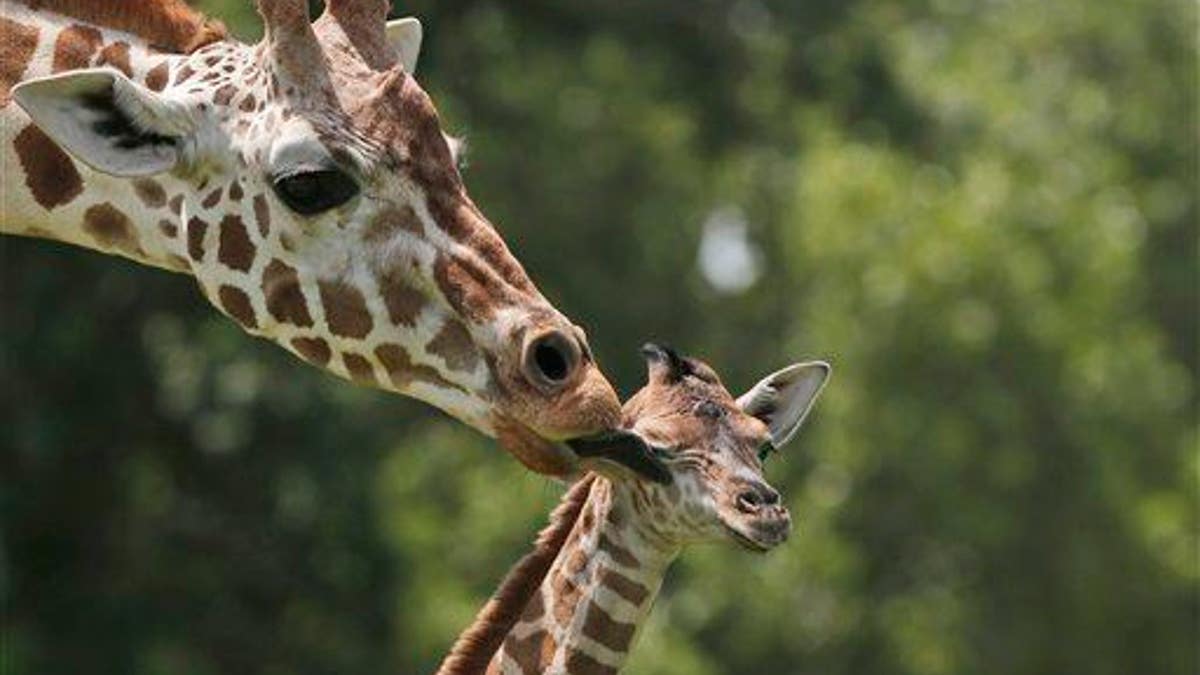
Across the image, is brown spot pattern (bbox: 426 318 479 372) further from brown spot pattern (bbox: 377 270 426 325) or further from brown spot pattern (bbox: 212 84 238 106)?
brown spot pattern (bbox: 212 84 238 106)

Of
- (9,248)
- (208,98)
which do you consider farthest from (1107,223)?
(208,98)

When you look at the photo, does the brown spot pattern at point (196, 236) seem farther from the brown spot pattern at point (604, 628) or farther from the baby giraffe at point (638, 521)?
the brown spot pattern at point (604, 628)

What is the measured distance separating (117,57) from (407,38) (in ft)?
3.47

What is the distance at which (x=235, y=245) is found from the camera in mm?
9195

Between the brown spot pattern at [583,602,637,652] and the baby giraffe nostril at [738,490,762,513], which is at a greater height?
the baby giraffe nostril at [738,490,762,513]

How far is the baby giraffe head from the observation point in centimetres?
898

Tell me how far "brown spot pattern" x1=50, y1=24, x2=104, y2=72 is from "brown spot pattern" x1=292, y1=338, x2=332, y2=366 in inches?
38.0

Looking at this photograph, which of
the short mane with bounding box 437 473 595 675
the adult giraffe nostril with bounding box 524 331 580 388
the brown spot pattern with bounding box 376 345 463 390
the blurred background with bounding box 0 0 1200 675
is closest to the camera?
the adult giraffe nostril with bounding box 524 331 580 388

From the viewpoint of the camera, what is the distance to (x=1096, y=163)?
2393 inches

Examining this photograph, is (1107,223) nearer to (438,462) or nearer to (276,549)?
(438,462)

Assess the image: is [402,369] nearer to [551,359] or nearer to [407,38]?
[551,359]

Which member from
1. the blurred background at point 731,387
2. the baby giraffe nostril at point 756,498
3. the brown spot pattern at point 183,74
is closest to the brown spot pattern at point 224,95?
the brown spot pattern at point 183,74

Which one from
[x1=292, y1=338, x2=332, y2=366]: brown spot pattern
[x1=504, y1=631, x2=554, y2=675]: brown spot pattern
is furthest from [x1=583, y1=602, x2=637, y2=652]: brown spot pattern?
[x1=292, y1=338, x2=332, y2=366]: brown spot pattern

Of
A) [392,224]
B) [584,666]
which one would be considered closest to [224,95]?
[392,224]
